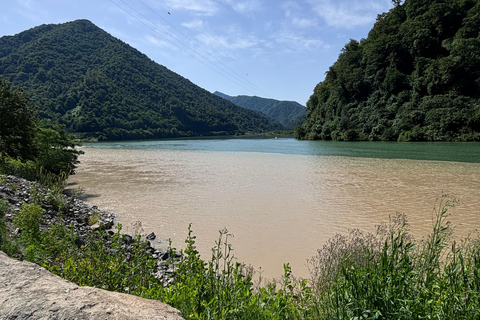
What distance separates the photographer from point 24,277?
2758mm

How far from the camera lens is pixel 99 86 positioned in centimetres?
13250

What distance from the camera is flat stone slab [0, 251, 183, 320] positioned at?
2217 millimetres

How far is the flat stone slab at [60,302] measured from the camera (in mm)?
2217

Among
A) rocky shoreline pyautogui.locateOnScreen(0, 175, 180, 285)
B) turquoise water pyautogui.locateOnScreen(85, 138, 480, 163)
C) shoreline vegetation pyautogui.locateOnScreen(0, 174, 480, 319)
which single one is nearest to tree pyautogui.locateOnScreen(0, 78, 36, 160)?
rocky shoreline pyautogui.locateOnScreen(0, 175, 180, 285)

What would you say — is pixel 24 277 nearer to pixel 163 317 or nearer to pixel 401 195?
pixel 163 317

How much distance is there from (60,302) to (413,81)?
9379 centimetres

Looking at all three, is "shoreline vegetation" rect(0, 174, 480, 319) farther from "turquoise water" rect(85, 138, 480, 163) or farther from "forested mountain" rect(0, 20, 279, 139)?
"forested mountain" rect(0, 20, 279, 139)

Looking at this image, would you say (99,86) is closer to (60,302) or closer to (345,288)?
(60,302)

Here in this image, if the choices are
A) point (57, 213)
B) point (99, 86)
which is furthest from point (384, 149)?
point (99, 86)

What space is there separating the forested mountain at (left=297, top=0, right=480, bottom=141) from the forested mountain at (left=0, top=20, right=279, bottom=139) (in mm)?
75103

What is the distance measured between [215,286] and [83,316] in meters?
1.81

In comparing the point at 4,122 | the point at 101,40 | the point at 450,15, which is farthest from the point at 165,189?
the point at 101,40

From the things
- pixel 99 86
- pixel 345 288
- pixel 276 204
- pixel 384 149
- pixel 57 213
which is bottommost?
pixel 276 204

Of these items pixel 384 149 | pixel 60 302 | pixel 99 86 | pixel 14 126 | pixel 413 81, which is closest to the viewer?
pixel 60 302
